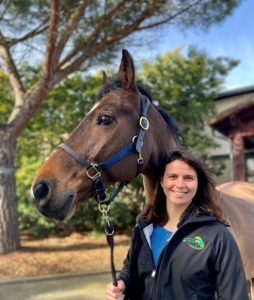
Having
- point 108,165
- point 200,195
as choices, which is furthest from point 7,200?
point 200,195

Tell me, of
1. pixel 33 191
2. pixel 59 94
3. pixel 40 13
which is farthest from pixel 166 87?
pixel 33 191

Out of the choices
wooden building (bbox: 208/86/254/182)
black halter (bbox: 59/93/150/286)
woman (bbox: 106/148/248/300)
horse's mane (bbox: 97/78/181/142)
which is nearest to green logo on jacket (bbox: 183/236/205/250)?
woman (bbox: 106/148/248/300)

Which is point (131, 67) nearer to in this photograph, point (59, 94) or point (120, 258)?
point (120, 258)

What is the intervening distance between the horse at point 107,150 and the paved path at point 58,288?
296 cm

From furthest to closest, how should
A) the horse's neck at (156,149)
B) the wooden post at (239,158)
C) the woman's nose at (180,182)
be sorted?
the wooden post at (239,158), the horse's neck at (156,149), the woman's nose at (180,182)

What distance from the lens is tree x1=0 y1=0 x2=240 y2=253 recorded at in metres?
6.46

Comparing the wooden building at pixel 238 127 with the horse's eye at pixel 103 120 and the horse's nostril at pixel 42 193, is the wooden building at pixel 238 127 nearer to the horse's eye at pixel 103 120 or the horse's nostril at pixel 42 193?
the horse's eye at pixel 103 120

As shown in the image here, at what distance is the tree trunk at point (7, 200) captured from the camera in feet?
21.1

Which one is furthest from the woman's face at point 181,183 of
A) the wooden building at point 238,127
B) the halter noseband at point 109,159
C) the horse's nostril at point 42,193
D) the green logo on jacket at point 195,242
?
the wooden building at point 238,127

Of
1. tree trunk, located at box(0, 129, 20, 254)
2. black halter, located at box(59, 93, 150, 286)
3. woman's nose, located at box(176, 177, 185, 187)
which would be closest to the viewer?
woman's nose, located at box(176, 177, 185, 187)

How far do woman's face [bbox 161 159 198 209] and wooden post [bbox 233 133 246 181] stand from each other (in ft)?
27.3

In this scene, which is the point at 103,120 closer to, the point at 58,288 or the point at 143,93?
the point at 143,93

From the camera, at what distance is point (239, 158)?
9.81 m

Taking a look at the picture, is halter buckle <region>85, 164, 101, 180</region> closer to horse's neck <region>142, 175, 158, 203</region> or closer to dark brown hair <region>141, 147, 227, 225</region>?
dark brown hair <region>141, 147, 227, 225</region>
